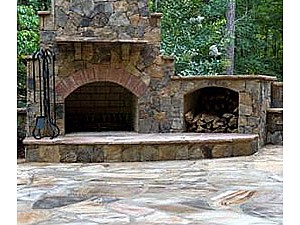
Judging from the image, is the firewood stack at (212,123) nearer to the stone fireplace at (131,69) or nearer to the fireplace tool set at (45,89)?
the stone fireplace at (131,69)

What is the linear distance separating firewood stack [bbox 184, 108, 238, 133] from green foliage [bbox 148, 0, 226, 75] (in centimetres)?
162

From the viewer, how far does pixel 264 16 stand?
31.2 ft

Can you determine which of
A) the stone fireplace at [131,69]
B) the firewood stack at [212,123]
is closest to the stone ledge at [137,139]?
the stone fireplace at [131,69]

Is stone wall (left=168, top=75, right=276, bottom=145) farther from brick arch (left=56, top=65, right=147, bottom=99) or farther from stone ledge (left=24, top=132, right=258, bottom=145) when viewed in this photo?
brick arch (left=56, top=65, right=147, bottom=99)

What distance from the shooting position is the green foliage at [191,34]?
8.11 metres

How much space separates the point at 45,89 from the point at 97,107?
4.34 feet

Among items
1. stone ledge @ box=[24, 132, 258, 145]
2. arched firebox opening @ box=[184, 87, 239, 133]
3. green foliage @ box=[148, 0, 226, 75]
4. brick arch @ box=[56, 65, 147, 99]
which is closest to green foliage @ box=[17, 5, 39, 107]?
brick arch @ box=[56, 65, 147, 99]

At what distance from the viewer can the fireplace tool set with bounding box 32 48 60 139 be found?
590cm

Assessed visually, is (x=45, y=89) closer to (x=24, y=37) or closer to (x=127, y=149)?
(x=24, y=37)

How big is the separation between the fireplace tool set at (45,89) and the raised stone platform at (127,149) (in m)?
0.40

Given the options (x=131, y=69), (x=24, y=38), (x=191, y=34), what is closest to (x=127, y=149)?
(x=131, y=69)

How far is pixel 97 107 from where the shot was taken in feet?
23.4
